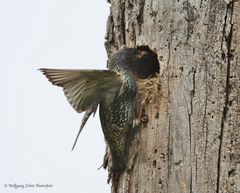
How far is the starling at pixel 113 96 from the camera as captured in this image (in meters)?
4.14

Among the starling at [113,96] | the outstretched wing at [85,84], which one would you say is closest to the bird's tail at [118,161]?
the starling at [113,96]

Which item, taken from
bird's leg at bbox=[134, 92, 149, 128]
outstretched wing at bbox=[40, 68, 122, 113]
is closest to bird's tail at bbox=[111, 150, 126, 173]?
bird's leg at bbox=[134, 92, 149, 128]

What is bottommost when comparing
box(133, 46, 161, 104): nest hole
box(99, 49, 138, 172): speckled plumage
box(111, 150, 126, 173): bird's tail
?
box(111, 150, 126, 173): bird's tail

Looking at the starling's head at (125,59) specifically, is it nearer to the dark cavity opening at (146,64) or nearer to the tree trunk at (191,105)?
the dark cavity opening at (146,64)

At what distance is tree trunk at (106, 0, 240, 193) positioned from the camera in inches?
151

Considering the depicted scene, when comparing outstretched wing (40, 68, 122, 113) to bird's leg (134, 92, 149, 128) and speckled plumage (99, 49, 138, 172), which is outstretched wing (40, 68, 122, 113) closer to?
speckled plumage (99, 49, 138, 172)

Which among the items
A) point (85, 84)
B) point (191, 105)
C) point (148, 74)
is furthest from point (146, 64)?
point (191, 105)

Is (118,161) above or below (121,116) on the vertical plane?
below

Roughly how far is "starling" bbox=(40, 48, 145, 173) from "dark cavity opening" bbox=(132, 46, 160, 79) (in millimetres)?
34

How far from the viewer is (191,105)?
13.0 feet

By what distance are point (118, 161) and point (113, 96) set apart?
445mm

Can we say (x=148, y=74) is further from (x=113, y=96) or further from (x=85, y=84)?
(x=85, y=84)

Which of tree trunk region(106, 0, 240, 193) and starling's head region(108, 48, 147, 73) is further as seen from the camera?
starling's head region(108, 48, 147, 73)

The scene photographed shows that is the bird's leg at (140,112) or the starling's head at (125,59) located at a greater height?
the starling's head at (125,59)
